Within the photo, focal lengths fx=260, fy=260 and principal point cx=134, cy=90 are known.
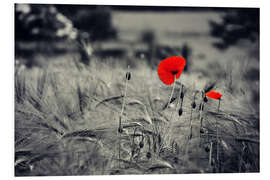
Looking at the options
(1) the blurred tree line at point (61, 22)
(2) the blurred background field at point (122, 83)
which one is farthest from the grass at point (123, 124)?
(1) the blurred tree line at point (61, 22)

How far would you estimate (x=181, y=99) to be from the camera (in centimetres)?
189

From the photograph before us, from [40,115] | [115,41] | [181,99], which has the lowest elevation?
[40,115]

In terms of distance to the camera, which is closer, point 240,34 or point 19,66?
point 19,66

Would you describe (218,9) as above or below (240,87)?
above

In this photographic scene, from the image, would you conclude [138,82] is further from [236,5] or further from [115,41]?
[236,5]

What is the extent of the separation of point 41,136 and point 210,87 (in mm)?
1263

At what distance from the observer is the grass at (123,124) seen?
1824 mm

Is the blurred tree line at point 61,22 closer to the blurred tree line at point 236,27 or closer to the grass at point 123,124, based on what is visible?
the grass at point 123,124

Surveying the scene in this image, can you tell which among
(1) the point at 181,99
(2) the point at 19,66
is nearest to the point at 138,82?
(1) the point at 181,99

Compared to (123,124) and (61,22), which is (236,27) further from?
(61,22)

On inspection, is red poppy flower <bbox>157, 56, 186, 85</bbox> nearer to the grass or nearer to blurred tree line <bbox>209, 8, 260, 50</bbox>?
the grass

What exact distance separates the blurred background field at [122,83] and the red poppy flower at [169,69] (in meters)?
0.04

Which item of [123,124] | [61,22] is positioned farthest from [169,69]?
[61,22]

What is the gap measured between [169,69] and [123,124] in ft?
1.71
